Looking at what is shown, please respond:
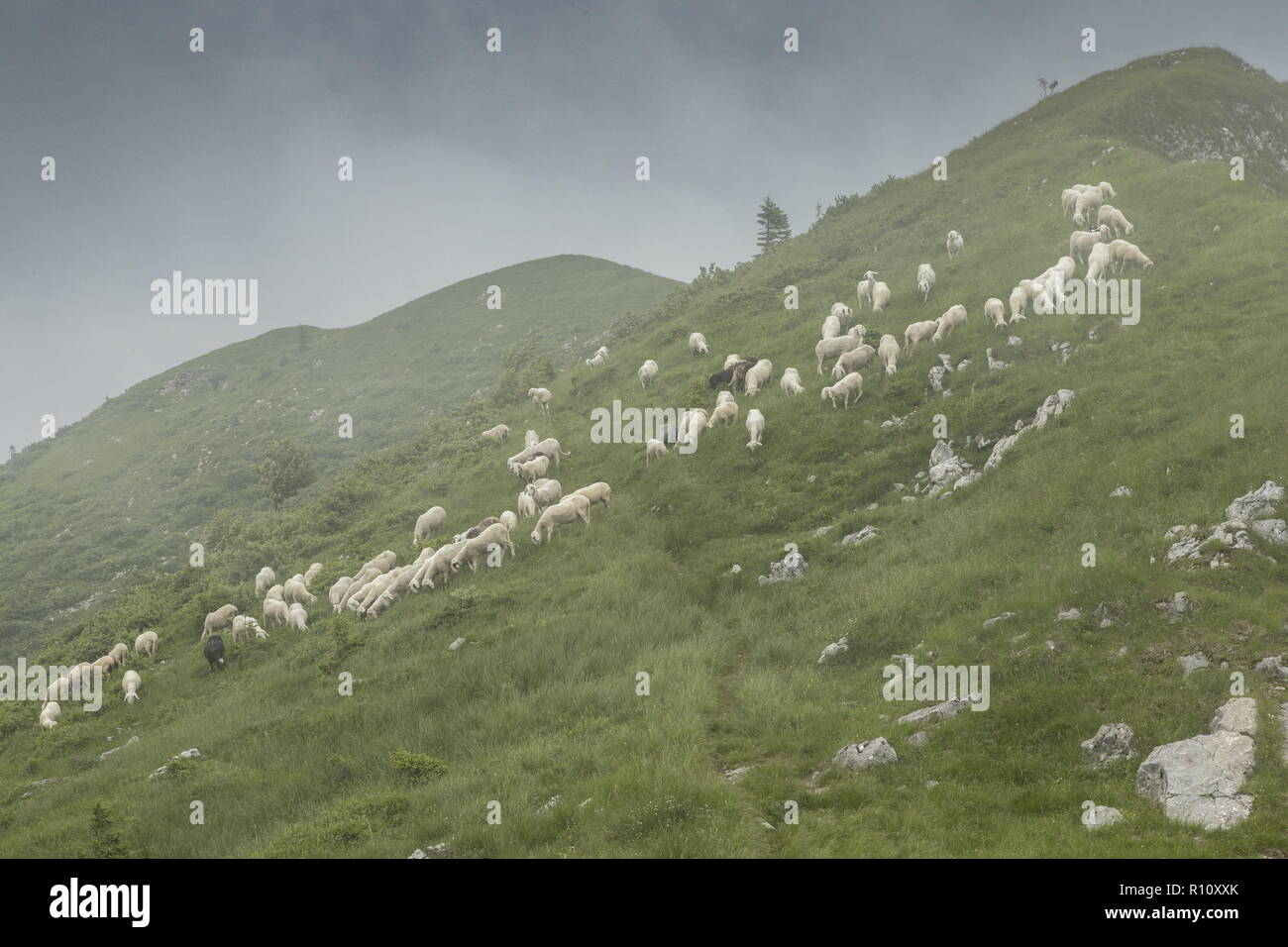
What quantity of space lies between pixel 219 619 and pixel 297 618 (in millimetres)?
3934

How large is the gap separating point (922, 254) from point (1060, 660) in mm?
30748

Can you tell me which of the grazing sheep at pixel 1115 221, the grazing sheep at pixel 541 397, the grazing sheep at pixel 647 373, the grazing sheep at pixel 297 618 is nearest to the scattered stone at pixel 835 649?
the grazing sheep at pixel 297 618

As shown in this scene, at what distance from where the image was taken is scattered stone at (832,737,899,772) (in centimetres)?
1173

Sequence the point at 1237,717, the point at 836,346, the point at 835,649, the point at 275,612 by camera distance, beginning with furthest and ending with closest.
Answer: the point at 836,346, the point at 275,612, the point at 835,649, the point at 1237,717

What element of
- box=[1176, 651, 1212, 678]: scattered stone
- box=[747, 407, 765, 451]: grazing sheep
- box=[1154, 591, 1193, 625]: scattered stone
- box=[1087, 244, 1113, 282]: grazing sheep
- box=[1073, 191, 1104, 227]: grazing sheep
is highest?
box=[1073, 191, 1104, 227]: grazing sheep

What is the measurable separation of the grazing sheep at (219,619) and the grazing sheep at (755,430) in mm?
18246

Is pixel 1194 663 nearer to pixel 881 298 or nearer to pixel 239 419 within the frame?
pixel 881 298

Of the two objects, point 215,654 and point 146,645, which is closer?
point 215,654

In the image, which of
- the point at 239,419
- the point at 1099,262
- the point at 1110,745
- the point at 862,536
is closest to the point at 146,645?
the point at 862,536

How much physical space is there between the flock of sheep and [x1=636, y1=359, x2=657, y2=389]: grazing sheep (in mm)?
4716

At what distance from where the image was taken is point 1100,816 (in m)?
9.44

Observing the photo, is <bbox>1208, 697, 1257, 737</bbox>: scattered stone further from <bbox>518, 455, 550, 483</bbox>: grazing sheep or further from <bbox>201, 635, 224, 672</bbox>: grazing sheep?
<bbox>201, 635, 224, 672</bbox>: grazing sheep

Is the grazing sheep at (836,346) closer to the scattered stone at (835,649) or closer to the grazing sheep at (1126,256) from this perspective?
the grazing sheep at (1126,256)

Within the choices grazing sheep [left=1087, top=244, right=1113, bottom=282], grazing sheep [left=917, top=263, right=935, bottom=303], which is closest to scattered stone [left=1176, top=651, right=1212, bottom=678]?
grazing sheep [left=1087, top=244, right=1113, bottom=282]
